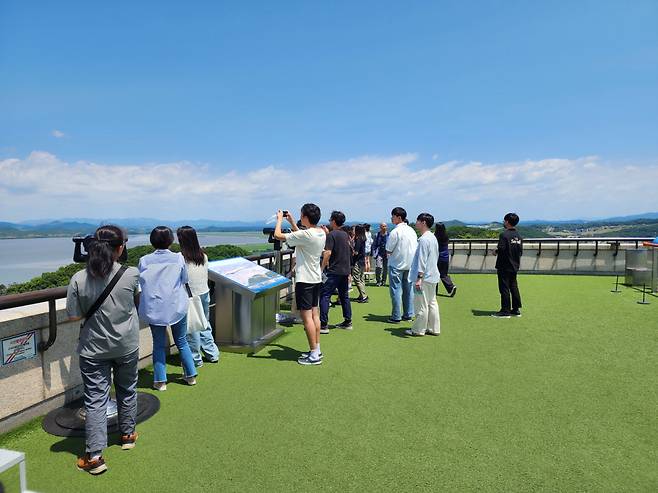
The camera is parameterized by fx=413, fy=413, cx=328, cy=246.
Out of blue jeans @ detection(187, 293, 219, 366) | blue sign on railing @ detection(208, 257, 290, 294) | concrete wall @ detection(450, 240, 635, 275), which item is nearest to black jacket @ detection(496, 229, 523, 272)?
blue sign on railing @ detection(208, 257, 290, 294)

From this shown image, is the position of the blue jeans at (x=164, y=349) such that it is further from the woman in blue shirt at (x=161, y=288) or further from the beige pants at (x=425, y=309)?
the beige pants at (x=425, y=309)

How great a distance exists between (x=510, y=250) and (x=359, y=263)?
3.55 meters

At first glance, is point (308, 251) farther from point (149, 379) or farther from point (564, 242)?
point (564, 242)

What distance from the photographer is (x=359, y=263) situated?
32.5 ft

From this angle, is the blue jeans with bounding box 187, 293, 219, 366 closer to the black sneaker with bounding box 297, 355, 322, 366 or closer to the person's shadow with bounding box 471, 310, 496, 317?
the black sneaker with bounding box 297, 355, 322, 366

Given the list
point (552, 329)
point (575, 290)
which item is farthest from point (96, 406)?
point (575, 290)

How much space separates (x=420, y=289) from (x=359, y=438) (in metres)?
3.31

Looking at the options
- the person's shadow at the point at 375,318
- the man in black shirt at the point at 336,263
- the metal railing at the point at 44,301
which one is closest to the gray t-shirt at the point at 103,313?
the metal railing at the point at 44,301

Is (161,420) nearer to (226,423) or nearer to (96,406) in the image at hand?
(226,423)

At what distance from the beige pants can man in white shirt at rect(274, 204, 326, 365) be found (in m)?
1.99

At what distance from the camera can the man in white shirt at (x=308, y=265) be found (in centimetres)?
491

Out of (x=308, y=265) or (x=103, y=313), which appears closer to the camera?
(x=103, y=313)

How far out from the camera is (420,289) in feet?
20.5

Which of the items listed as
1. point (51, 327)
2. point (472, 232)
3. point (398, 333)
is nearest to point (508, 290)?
point (398, 333)
